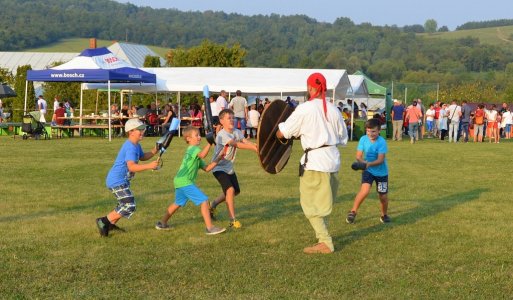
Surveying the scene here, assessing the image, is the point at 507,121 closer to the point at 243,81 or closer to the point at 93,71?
the point at 243,81

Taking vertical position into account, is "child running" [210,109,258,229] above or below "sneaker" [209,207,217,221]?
above

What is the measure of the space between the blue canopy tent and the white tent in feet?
5.31

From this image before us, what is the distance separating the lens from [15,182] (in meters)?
14.2

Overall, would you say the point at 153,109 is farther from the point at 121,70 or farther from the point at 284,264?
the point at 284,264

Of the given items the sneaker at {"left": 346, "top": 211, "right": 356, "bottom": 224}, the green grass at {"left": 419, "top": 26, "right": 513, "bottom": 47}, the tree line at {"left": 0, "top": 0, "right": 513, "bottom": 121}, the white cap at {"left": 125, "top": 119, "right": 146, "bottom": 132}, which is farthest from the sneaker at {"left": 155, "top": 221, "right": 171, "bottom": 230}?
the green grass at {"left": 419, "top": 26, "right": 513, "bottom": 47}

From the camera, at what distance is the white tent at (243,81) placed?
30453 mm

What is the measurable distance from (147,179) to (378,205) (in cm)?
523

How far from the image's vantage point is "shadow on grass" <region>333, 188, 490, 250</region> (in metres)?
8.91

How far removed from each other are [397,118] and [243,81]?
639 cm

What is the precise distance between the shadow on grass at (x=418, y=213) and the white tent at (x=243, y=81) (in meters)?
16.8

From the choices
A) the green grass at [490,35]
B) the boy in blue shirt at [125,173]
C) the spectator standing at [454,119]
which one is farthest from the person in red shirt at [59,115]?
the green grass at [490,35]

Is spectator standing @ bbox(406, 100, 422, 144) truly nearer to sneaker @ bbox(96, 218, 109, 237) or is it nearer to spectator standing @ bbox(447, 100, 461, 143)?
spectator standing @ bbox(447, 100, 461, 143)

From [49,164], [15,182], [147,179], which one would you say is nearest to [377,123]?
[147,179]

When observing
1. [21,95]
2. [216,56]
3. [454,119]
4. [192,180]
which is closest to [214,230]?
[192,180]
